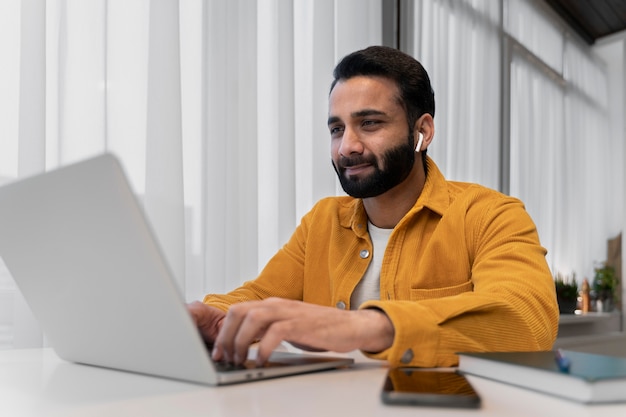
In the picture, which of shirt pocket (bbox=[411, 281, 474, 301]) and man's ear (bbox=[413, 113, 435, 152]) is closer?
shirt pocket (bbox=[411, 281, 474, 301])

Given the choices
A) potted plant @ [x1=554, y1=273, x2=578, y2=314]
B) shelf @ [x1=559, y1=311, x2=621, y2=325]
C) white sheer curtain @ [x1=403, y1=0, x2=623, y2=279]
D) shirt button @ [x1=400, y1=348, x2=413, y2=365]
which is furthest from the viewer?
potted plant @ [x1=554, y1=273, x2=578, y2=314]

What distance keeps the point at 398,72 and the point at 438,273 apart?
0.51 metres

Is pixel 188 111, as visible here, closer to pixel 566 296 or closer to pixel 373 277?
pixel 373 277

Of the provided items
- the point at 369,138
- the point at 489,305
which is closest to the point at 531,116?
the point at 369,138

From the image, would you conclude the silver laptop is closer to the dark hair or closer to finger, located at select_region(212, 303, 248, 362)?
finger, located at select_region(212, 303, 248, 362)

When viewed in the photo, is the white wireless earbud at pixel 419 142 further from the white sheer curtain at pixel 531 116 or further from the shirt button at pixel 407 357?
the white sheer curtain at pixel 531 116

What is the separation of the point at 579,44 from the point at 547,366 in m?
5.30

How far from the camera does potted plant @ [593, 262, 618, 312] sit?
514 centimetres

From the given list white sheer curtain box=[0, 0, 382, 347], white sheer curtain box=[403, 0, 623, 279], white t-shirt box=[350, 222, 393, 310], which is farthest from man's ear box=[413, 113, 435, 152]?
white sheer curtain box=[403, 0, 623, 279]

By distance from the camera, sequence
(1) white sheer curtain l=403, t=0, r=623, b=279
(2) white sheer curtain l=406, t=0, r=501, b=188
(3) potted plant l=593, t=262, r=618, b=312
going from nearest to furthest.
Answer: (2) white sheer curtain l=406, t=0, r=501, b=188 → (1) white sheer curtain l=403, t=0, r=623, b=279 → (3) potted plant l=593, t=262, r=618, b=312

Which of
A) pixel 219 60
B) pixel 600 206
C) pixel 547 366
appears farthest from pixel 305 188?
pixel 600 206

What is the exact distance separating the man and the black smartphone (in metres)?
0.16

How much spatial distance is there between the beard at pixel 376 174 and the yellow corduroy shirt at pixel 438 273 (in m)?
0.08

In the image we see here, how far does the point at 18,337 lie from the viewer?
5.48 ft
